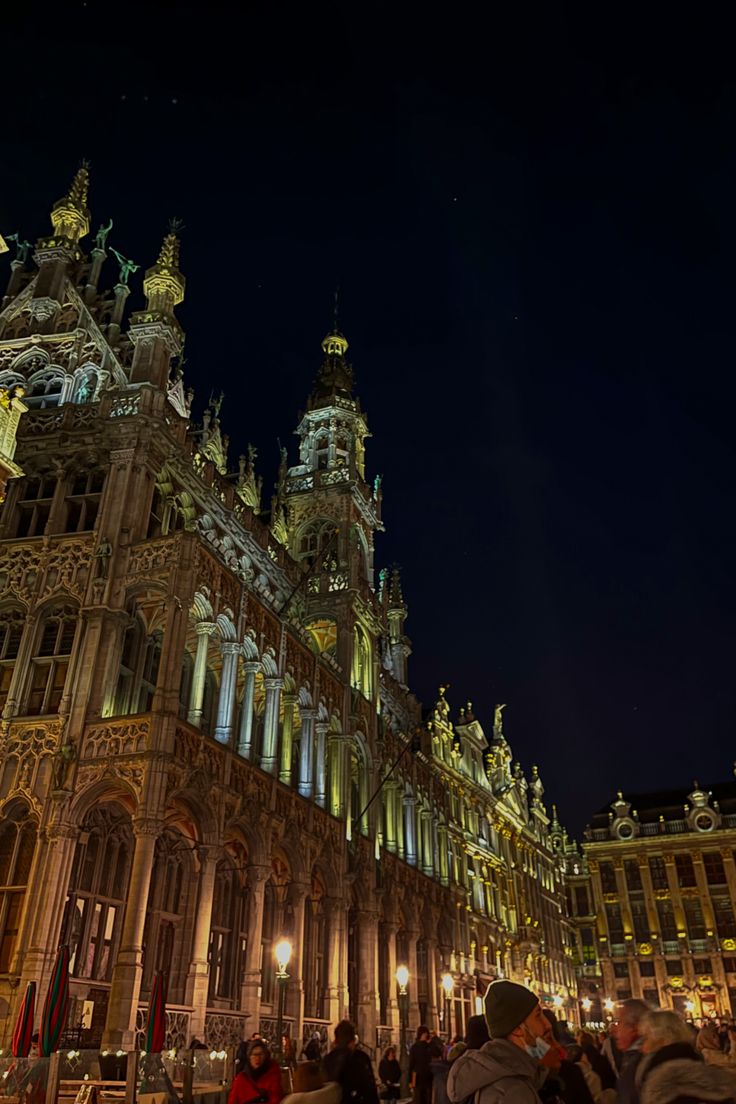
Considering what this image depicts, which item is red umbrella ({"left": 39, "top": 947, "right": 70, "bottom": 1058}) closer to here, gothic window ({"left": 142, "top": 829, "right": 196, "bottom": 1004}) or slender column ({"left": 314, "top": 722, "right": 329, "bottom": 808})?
gothic window ({"left": 142, "top": 829, "right": 196, "bottom": 1004})

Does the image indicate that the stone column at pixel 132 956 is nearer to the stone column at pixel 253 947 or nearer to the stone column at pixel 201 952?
the stone column at pixel 201 952

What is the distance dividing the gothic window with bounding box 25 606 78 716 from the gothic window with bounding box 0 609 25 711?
87 cm

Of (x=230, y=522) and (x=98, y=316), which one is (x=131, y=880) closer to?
(x=230, y=522)

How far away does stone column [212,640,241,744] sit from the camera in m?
29.0

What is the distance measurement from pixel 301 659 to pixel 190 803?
37.5 feet

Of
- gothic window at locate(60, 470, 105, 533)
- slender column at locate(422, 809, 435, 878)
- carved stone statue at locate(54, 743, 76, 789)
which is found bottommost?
carved stone statue at locate(54, 743, 76, 789)

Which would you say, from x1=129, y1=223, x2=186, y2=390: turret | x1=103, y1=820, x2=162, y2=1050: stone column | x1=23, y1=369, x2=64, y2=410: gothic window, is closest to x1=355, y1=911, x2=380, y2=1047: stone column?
x1=103, y1=820, x2=162, y2=1050: stone column

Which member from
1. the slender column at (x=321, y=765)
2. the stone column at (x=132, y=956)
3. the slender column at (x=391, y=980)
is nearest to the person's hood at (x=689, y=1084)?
the stone column at (x=132, y=956)

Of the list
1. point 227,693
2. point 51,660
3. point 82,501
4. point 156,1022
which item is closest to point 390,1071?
point 156,1022

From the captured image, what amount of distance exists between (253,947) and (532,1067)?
25.8 m

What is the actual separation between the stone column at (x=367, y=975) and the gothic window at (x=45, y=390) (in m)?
26.5

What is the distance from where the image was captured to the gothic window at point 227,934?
2877 centimetres

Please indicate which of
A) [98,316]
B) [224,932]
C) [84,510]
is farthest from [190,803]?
[98,316]

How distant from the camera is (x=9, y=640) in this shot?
93.2ft
